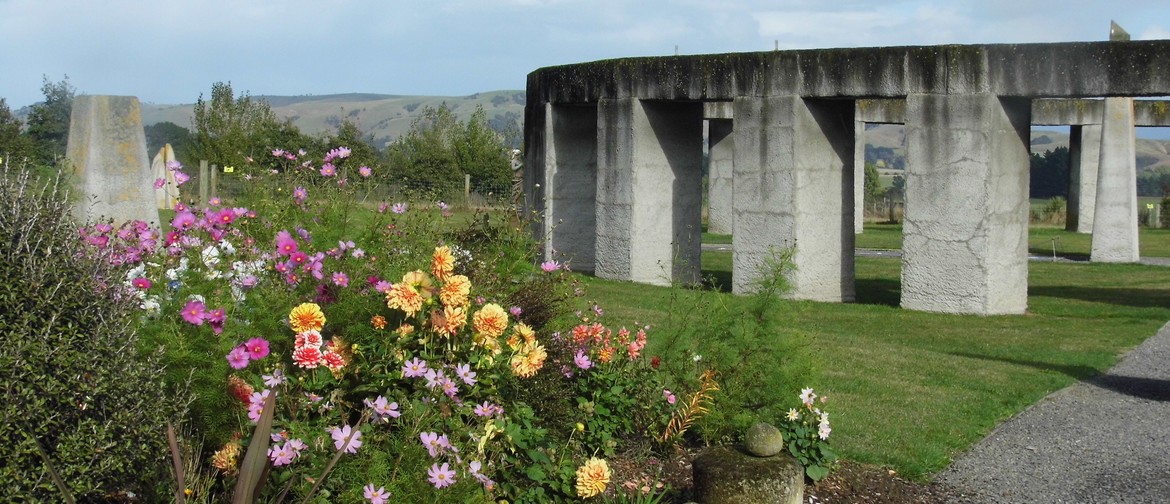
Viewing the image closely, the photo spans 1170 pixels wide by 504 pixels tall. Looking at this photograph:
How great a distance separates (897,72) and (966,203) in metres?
1.75

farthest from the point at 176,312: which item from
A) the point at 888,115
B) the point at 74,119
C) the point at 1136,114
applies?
the point at 1136,114

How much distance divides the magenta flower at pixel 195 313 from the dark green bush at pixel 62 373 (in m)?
0.79

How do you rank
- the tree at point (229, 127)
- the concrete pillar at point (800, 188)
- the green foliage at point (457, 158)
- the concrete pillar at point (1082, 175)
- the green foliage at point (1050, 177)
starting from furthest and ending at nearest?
the green foliage at point (1050, 177) → the green foliage at point (457, 158) → the tree at point (229, 127) → the concrete pillar at point (1082, 175) → the concrete pillar at point (800, 188)

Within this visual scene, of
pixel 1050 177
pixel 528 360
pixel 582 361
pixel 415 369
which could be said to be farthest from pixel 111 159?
pixel 1050 177

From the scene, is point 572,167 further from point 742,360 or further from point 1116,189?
point 742,360

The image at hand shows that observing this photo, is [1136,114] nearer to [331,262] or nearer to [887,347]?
[887,347]

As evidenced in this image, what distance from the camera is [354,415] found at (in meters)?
5.58

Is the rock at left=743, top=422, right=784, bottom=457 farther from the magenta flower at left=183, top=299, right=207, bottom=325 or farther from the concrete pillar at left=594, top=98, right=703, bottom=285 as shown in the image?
the concrete pillar at left=594, top=98, right=703, bottom=285

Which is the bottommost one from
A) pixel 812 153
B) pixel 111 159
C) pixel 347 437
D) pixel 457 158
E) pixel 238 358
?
A: pixel 347 437

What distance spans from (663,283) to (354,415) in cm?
1238

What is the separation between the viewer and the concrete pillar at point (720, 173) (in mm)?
30047

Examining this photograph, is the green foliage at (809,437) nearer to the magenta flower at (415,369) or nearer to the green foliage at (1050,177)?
the magenta flower at (415,369)

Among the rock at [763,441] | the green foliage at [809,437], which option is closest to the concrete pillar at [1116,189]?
the green foliage at [809,437]

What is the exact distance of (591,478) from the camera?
17.6ft
